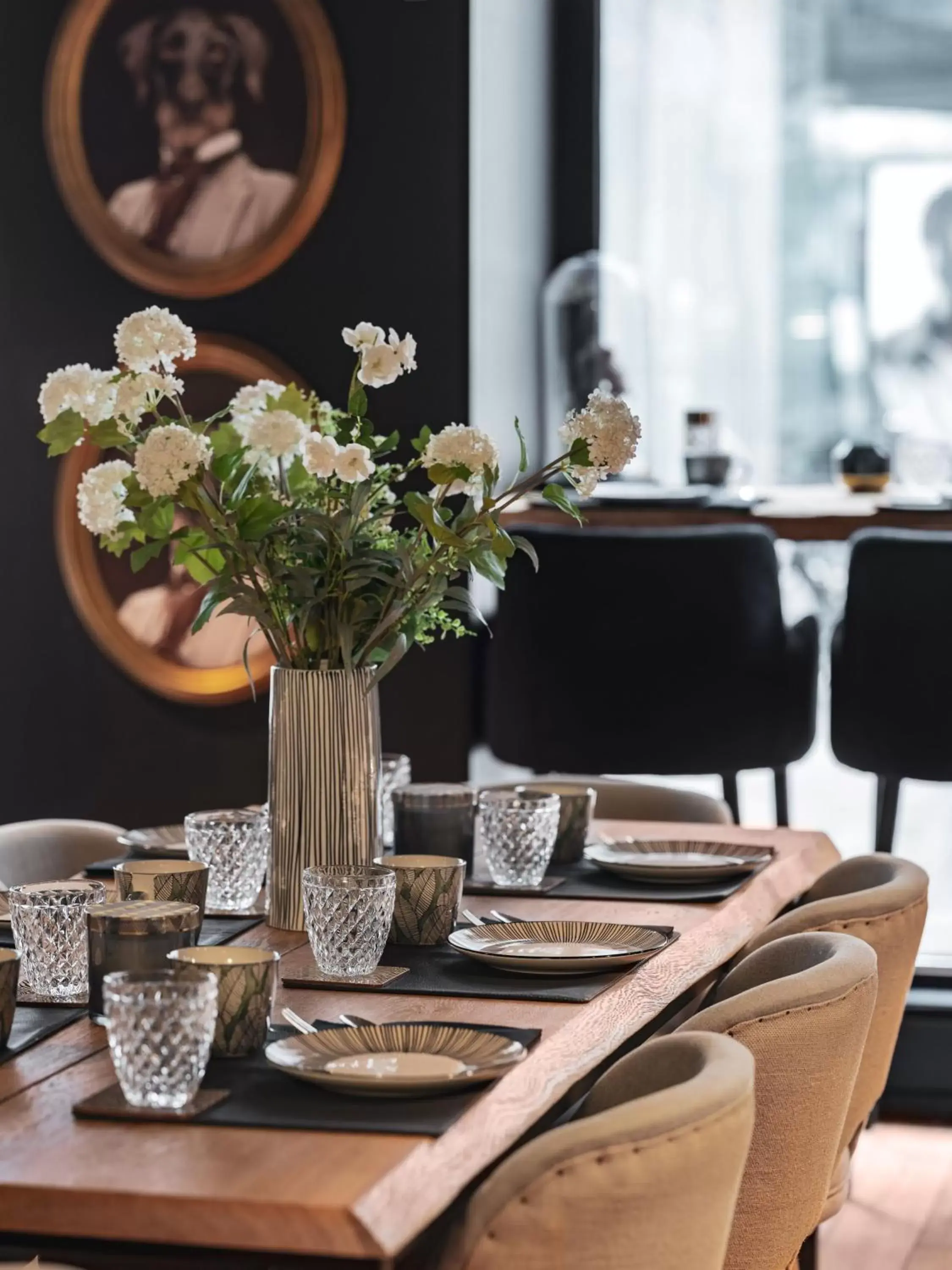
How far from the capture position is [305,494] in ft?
7.02

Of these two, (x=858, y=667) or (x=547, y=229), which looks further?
(x=547, y=229)

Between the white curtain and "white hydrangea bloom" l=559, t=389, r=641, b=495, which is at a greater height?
the white curtain

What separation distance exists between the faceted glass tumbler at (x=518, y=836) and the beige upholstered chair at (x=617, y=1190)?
36.0 inches

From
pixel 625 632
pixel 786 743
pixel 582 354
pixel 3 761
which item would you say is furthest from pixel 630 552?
pixel 3 761

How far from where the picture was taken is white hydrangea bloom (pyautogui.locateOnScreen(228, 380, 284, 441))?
6.88 ft

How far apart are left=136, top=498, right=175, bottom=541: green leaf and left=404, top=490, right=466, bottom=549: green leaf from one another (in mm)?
256

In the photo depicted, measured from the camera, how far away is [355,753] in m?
2.14

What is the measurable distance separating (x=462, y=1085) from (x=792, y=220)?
3464 millimetres

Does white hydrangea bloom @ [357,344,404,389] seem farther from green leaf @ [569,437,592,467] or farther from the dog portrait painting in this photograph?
the dog portrait painting

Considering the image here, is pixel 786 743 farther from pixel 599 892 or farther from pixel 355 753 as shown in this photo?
pixel 355 753

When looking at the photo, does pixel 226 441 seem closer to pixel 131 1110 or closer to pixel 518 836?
pixel 518 836

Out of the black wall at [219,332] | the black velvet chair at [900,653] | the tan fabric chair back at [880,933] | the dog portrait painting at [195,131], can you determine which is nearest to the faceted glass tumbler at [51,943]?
the tan fabric chair back at [880,933]

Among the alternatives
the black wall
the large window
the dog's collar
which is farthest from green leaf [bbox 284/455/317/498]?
the large window

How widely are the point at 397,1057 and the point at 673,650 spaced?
6.98 ft
